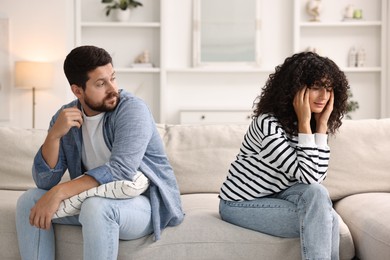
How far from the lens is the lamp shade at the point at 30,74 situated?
5766 mm

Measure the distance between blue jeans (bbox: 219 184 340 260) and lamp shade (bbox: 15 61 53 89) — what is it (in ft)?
12.2

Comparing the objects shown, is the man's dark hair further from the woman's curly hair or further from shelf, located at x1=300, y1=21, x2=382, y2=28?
shelf, located at x1=300, y1=21, x2=382, y2=28

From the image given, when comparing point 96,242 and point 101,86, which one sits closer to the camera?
point 96,242

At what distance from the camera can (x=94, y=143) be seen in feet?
8.20

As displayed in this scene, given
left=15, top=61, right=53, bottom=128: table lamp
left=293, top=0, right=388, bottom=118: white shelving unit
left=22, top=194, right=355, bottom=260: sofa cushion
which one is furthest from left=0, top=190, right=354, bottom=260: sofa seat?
left=293, top=0, right=388, bottom=118: white shelving unit

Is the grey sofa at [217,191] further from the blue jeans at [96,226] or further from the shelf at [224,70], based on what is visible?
the shelf at [224,70]

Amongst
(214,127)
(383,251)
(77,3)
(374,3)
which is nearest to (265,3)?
(374,3)

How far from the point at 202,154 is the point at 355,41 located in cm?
374

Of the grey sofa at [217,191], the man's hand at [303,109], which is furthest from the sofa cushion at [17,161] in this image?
the man's hand at [303,109]

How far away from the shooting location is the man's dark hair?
2420mm

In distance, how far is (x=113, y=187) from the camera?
2.27 metres

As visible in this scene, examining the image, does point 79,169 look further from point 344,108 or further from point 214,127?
point 344,108

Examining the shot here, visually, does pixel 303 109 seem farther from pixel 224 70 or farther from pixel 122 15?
pixel 122 15

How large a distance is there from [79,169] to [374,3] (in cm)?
451
